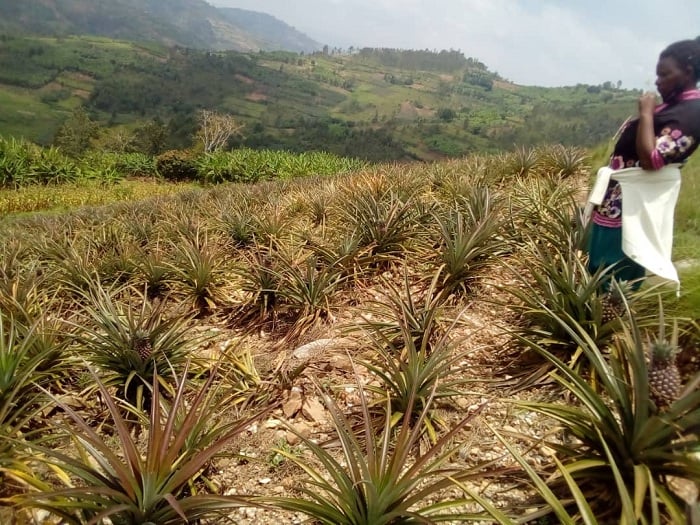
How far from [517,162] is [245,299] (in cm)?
569

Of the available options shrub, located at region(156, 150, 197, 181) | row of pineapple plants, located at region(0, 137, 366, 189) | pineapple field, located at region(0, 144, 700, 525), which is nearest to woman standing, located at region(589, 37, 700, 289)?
pineapple field, located at region(0, 144, 700, 525)

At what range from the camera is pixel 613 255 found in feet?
8.67

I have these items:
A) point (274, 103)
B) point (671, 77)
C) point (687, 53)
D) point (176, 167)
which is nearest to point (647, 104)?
point (671, 77)

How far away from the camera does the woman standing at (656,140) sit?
213cm

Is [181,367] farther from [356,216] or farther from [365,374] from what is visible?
[356,216]

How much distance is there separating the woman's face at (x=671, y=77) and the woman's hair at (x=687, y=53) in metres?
0.02

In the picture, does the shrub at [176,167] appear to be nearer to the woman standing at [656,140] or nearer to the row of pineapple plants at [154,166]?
the row of pineapple plants at [154,166]

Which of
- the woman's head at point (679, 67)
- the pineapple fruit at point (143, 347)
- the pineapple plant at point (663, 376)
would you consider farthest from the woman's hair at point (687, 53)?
the pineapple fruit at point (143, 347)

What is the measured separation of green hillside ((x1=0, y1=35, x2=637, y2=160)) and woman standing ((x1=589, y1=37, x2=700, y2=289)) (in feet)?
186

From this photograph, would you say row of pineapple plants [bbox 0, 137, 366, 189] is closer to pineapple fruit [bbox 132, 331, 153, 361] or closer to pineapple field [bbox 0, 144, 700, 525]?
pineapple field [bbox 0, 144, 700, 525]

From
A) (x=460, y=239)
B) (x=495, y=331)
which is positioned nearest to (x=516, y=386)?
(x=495, y=331)

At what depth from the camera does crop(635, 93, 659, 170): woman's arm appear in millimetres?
2172

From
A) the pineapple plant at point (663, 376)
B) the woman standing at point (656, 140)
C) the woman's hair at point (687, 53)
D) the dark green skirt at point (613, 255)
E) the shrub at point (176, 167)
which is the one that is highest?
the woman's hair at point (687, 53)

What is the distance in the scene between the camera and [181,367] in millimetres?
2971
